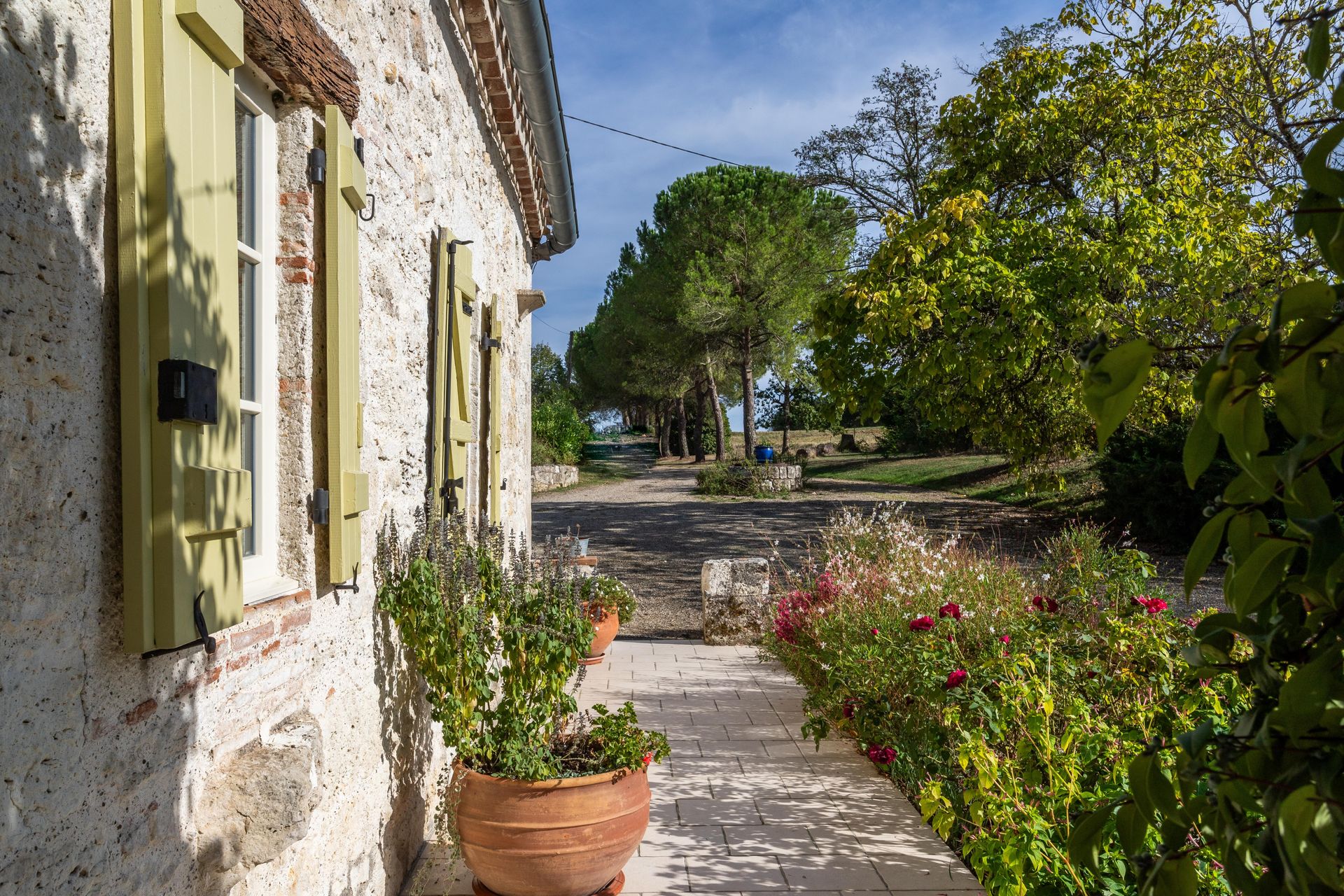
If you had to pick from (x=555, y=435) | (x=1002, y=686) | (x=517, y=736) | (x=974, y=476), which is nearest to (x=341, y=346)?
(x=517, y=736)

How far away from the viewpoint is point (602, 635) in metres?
7.20

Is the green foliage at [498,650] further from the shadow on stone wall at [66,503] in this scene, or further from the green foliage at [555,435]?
the green foliage at [555,435]

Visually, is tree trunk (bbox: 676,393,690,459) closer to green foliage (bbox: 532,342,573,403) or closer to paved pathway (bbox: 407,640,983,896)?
green foliage (bbox: 532,342,573,403)

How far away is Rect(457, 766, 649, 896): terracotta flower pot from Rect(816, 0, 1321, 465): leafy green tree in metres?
6.86

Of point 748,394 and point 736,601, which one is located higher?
point 748,394

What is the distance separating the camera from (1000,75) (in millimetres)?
11250

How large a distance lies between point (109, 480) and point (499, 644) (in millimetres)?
2578

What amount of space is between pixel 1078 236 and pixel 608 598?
21.9 feet

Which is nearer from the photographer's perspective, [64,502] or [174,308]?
[64,502]

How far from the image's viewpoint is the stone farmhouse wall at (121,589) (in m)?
1.47

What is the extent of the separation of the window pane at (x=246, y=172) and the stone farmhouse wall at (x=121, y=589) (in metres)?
0.10

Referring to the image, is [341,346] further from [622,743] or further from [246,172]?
[622,743]

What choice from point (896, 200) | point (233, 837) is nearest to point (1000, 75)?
point (896, 200)

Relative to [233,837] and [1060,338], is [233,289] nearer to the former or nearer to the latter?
[233,837]
